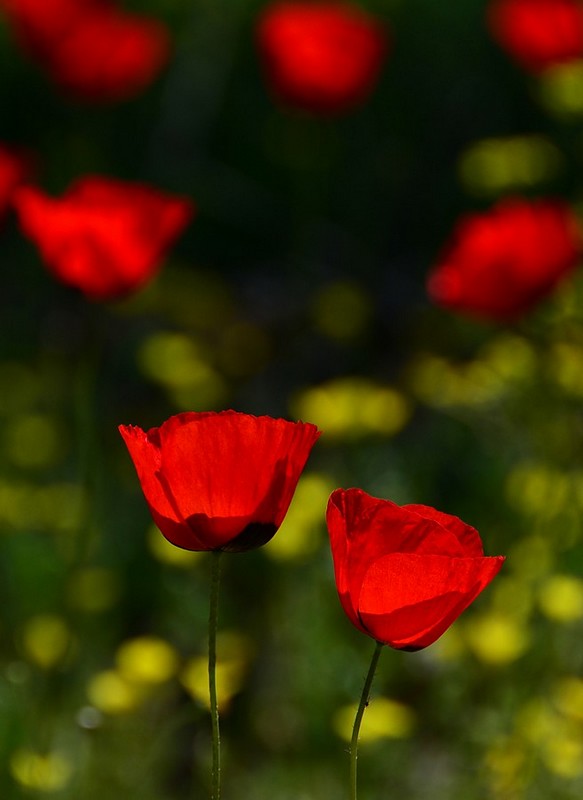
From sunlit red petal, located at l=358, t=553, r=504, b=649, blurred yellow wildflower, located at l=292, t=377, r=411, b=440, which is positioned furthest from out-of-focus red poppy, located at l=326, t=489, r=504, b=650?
blurred yellow wildflower, located at l=292, t=377, r=411, b=440

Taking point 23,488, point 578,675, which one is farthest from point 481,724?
point 23,488

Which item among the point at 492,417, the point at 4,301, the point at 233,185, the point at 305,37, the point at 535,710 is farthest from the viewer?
the point at 233,185

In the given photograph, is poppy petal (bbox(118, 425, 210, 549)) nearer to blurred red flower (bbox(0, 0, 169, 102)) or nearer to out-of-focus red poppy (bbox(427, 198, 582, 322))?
out-of-focus red poppy (bbox(427, 198, 582, 322))

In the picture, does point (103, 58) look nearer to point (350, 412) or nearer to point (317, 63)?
point (317, 63)

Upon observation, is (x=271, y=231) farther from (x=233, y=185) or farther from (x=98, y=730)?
(x=98, y=730)

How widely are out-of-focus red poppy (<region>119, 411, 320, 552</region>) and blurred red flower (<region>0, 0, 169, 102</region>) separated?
165cm

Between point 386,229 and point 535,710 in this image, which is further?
point 386,229

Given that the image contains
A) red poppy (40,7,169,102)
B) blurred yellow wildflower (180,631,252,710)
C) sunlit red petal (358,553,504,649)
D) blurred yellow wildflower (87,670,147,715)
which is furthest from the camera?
red poppy (40,7,169,102)

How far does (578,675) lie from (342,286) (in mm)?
1477

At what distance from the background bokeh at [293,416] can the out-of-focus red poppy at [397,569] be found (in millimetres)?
428

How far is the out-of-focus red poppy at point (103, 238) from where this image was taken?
130cm

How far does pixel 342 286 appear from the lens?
10.2 ft

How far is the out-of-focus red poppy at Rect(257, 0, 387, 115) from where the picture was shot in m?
2.32

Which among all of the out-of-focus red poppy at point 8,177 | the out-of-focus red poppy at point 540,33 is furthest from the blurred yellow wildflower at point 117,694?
the out-of-focus red poppy at point 540,33
